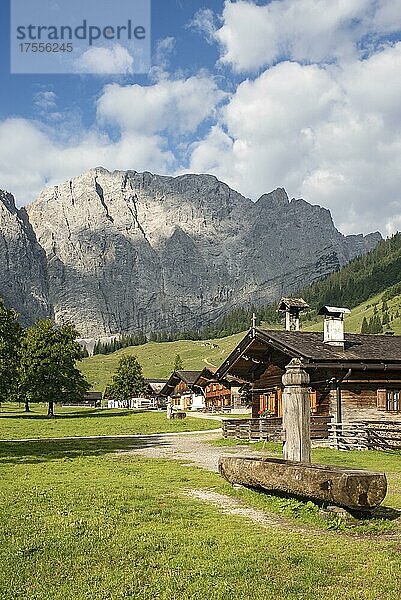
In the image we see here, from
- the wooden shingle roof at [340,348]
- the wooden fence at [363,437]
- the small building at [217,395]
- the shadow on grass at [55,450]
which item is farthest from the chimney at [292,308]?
the small building at [217,395]

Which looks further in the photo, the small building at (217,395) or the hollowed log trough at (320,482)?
the small building at (217,395)

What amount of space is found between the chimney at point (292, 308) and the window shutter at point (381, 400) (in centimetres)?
758

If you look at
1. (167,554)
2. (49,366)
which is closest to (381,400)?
(167,554)

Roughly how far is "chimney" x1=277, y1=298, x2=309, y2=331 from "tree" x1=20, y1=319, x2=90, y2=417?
3703 centimetres

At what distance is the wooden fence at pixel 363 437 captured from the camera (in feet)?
94.5

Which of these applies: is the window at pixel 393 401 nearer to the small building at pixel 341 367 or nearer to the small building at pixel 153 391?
the small building at pixel 341 367

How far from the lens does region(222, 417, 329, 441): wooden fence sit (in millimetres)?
31681

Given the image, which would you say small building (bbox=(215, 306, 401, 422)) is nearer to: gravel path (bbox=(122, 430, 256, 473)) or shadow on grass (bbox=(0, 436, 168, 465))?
gravel path (bbox=(122, 430, 256, 473))

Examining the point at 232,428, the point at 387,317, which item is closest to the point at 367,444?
the point at 232,428

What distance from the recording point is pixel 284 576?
7.87 meters

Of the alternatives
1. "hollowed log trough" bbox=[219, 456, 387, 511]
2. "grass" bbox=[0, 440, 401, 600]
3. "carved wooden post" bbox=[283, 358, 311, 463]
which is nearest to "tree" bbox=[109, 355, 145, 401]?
"grass" bbox=[0, 440, 401, 600]

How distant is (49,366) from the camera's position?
70375 millimetres

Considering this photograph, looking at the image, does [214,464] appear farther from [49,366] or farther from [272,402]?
[49,366]

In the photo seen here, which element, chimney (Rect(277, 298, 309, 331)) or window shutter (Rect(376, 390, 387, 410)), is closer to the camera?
window shutter (Rect(376, 390, 387, 410))
